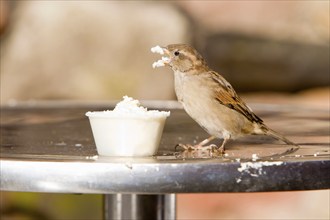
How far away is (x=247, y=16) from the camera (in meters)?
6.46

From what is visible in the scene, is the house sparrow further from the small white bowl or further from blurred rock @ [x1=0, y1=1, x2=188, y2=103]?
blurred rock @ [x1=0, y1=1, x2=188, y2=103]

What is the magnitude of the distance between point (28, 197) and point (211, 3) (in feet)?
6.85

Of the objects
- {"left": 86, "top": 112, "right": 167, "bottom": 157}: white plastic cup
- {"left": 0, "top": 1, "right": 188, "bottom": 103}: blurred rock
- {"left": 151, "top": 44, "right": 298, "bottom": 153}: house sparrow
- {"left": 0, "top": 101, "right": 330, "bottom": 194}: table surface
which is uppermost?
{"left": 0, "top": 1, "right": 188, "bottom": 103}: blurred rock

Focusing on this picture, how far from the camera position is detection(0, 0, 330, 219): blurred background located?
19.0 feet

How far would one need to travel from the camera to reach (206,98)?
6.42 ft

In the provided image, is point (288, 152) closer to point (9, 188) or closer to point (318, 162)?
point (318, 162)

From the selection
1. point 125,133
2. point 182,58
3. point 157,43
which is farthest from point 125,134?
point 157,43

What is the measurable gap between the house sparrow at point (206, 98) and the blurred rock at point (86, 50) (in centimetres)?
374

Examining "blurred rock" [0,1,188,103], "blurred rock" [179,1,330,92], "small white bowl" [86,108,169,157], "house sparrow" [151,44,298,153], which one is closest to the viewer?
"small white bowl" [86,108,169,157]

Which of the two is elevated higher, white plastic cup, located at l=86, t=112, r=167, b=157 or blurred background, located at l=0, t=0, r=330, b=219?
blurred background, located at l=0, t=0, r=330, b=219

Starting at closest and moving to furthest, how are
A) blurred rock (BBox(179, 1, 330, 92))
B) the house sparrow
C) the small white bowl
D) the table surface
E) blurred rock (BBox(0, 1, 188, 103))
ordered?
the table surface < the small white bowl < the house sparrow < blurred rock (BBox(0, 1, 188, 103)) < blurred rock (BBox(179, 1, 330, 92))

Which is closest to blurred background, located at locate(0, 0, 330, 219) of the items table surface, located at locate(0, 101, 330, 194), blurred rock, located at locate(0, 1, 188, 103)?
blurred rock, located at locate(0, 1, 188, 103)

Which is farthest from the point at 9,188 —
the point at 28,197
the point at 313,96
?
the point at 313,96

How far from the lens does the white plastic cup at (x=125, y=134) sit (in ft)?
5.75
